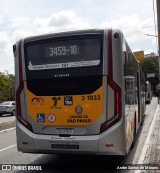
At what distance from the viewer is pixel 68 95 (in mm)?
8070

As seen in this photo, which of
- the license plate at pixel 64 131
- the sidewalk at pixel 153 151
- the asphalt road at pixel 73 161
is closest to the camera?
the license plate at pixel 64 131

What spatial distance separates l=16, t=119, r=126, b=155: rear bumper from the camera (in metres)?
7.67

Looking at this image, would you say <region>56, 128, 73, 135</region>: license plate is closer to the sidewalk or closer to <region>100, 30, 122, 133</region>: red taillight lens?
<region>100, 30, 122, 133</region>: red taillight lens

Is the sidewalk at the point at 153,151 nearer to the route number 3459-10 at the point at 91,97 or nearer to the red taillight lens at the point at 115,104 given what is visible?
the red taillight lens at the point at 115,104

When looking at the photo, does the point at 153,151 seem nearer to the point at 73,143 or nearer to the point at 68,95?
the point at 73,143

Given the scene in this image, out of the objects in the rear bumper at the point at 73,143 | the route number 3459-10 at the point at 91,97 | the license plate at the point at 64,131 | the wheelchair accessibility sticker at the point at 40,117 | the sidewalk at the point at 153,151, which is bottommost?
the sidewalk at the point at 153,151

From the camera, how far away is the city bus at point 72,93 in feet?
25.5

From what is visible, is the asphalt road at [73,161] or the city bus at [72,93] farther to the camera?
the asphalt road at [73,161]

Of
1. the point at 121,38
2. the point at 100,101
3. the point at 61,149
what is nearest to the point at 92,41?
the point at 121,38

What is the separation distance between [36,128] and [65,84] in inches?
47.1

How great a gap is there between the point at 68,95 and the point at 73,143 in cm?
105

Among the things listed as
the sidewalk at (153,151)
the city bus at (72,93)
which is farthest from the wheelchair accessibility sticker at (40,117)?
the sidewalk at (153,151)

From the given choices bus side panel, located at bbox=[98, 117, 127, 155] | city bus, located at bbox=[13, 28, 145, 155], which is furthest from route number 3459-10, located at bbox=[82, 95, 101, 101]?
bus side panel, located at bbox=[98, 117, 127, 155]

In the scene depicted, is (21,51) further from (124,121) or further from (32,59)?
(124,121)
